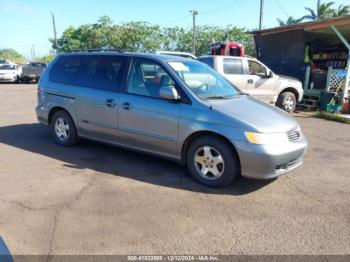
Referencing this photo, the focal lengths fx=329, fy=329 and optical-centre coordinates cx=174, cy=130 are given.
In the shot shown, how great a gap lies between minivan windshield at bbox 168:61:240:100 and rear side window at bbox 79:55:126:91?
921 mm

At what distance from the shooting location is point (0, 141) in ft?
21.8

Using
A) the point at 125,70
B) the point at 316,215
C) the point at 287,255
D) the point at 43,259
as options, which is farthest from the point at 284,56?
the point at 43,259

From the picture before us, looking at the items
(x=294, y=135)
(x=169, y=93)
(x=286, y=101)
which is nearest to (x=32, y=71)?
(x=286, y=101)

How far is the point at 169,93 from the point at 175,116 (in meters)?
0.33

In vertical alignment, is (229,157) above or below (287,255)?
above

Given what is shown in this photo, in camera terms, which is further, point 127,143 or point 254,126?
point 127,143

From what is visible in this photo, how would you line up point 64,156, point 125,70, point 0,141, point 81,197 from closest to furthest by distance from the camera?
point 81,197 < point 125,70 < point 64,156 < point 0,141

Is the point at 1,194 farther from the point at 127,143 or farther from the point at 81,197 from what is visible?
the point at 127,143

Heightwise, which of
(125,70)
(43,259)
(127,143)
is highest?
(125,70)

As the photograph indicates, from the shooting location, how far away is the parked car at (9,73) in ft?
78.2

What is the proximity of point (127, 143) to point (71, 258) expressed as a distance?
2.53 metres

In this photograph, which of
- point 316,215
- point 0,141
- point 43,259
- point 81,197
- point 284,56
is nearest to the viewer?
point 43,259

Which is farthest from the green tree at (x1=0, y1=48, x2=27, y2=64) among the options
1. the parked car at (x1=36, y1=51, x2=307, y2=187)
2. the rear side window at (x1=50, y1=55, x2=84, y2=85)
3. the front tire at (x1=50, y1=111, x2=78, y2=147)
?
the parked car at (x1=36, y1=51, x2=307, y2=187)

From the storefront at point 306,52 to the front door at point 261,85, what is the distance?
8.18 feet
